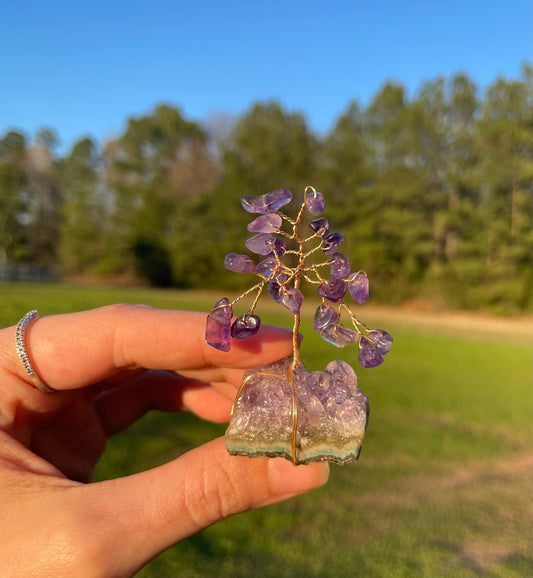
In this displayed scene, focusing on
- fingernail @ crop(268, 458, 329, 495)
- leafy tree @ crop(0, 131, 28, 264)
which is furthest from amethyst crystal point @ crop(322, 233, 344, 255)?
leafy tree @ crop(0, 131, 28, 264)

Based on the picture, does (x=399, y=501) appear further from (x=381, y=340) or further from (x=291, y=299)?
(x=291, y=299)

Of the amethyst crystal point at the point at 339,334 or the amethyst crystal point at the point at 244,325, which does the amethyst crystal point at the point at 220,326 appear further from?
the amethyst crystal point at the point at 339,334

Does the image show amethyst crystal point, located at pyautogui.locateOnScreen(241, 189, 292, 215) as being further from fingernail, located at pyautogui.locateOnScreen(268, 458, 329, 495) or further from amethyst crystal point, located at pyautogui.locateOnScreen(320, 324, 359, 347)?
fingernail, located at pyautogui.locateOnScreen(268, 458, 329, 495)

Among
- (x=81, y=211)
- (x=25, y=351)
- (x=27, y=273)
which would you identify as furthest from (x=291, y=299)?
(x=81, y=211)

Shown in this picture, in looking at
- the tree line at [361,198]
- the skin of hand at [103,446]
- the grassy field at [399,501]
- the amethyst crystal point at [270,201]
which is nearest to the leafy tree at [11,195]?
the tree line at [361,198]

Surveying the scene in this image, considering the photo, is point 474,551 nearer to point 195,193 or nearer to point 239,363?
point 239,363

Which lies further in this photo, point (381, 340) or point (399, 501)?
point (399, 501)

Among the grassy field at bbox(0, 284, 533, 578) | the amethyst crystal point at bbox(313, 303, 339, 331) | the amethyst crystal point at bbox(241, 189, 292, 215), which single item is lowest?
the grassy field at bbox(0, 284, 533, 578)
